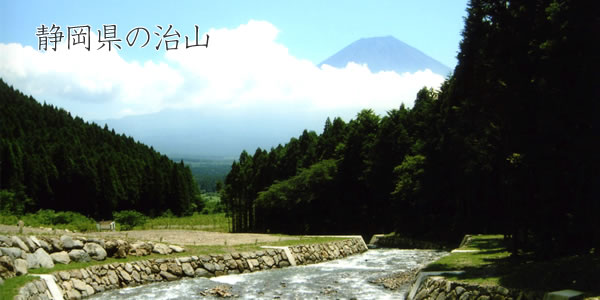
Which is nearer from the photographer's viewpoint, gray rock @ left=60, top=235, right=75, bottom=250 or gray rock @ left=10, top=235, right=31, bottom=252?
gray rock @ left=10, top=235, right=31, bottom=252

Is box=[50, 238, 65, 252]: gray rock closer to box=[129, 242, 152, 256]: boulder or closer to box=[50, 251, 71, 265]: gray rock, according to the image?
box=[50, 251, 71, 265]: gray rock

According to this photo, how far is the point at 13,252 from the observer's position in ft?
46.8

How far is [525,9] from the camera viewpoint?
1398 cm

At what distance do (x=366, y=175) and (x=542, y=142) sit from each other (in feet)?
107

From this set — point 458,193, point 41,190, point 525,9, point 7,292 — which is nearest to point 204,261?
point 7,292

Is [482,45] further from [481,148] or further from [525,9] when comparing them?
[481,148]

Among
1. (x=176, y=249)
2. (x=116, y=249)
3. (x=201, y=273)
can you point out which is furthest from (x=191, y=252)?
(x=116, y=249)

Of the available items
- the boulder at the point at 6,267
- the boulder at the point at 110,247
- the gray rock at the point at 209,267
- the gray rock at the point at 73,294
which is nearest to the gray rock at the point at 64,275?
the gray rock at the point at 73,294

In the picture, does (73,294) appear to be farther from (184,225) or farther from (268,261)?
(184,225)

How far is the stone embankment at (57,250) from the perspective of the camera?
551 inches

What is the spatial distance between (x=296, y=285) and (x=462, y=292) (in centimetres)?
740

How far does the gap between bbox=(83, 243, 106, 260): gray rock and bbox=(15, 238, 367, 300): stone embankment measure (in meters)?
0.80

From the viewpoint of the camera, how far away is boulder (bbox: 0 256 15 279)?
13.3m

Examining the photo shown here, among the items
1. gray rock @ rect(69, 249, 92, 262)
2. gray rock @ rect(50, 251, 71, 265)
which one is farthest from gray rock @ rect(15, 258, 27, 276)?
gray rock @ rect(69, 249, 92, 262)
